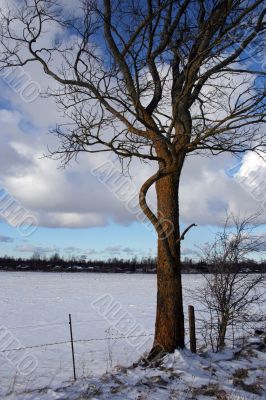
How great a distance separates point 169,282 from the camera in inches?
327

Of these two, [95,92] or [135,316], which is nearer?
[95,92]

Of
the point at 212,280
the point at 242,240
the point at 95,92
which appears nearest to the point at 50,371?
the point at 212,280

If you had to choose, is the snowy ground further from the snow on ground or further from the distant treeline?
the distant treeline

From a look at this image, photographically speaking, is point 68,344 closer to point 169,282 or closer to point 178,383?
point 169,282

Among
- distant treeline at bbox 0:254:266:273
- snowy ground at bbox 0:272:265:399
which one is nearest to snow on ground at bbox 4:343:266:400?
snowy ground at bbox 0:272:265:399

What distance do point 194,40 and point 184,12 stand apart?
61 centimetres

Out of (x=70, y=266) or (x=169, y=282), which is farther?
(x=70, y=266)

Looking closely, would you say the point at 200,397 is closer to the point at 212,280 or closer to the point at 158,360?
the point at 158,360

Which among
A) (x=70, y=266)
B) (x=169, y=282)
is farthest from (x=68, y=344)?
(x=70, y=266)

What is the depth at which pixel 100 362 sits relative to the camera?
→ 10344 millimetres

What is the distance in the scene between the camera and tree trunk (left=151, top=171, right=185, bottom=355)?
320 inches

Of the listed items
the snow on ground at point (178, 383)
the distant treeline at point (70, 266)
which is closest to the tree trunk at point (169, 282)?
the snow on ground at point (178, 383)

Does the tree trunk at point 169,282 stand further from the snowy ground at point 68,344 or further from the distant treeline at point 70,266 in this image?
the distant treeline at point 70,266

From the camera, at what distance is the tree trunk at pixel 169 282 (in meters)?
8.14
